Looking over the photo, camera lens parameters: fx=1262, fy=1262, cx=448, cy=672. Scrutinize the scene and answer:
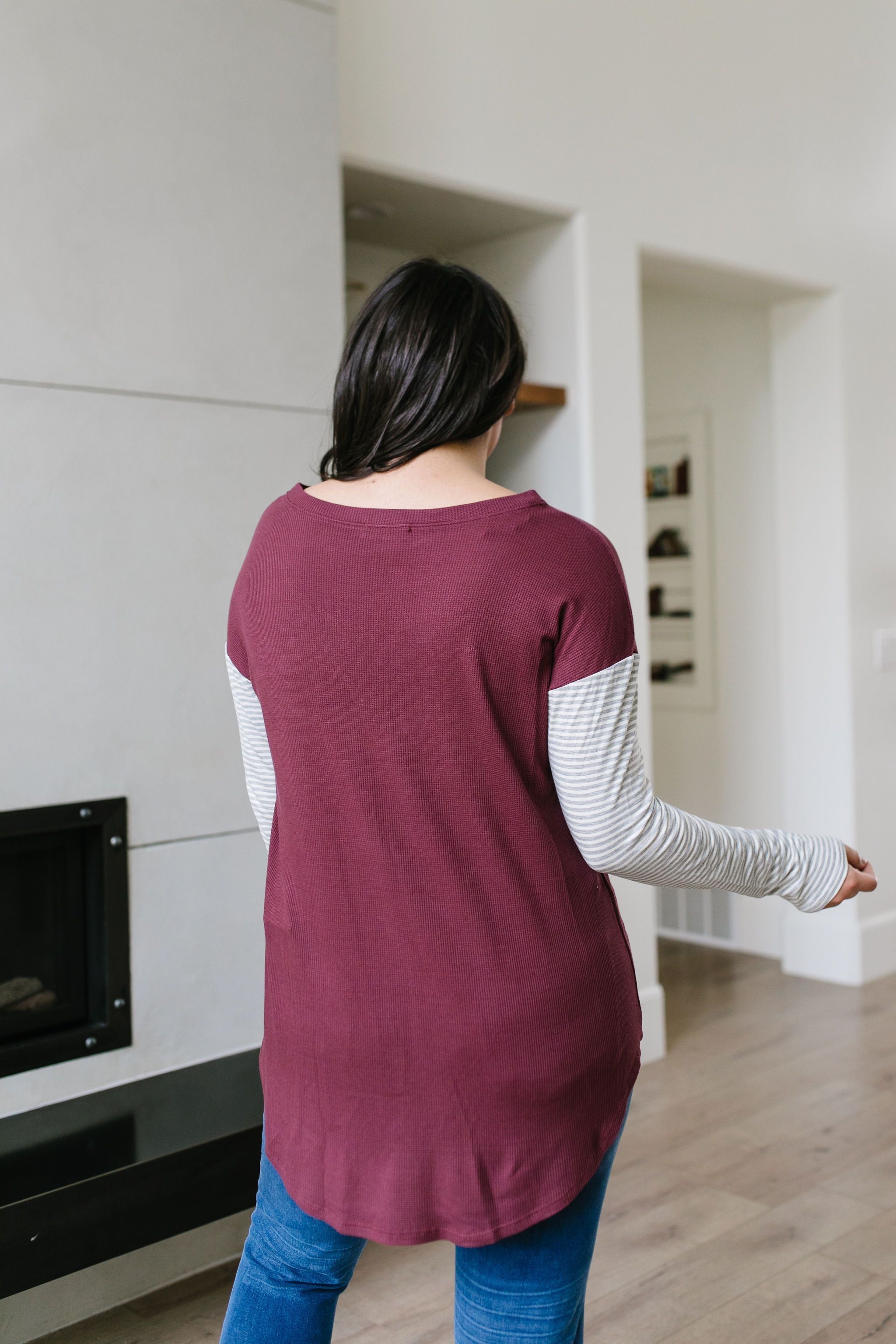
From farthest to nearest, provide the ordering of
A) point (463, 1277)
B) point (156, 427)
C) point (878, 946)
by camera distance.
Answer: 1. point (878, 946)
2. point (156, 427)
3. point (463, 1277)

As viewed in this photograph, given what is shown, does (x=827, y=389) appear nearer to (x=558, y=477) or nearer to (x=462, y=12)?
(x=558, y=477)

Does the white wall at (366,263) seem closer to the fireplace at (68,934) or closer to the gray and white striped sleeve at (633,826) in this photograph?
the fireplace at (68,934)

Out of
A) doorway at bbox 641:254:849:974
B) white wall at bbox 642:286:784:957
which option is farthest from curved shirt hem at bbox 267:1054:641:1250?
white wall at bbox 642:286:784:957

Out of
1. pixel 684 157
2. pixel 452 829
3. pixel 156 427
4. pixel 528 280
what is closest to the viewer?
pixel 452 829

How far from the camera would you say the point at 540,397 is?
332 cm

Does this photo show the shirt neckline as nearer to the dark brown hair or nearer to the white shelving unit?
the dark brown hair

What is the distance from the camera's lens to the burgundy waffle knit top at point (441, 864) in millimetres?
993

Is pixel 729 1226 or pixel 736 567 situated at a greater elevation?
pixel 736 567

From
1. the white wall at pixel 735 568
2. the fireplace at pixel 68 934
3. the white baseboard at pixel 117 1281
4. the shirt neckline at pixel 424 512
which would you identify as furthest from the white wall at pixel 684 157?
the shirt neckline at pixel 424 512

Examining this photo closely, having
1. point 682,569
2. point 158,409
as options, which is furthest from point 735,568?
point 158,409

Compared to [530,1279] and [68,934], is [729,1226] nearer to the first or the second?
[68,934]

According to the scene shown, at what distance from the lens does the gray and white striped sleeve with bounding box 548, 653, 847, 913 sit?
102cm

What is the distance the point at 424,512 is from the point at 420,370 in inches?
5.5

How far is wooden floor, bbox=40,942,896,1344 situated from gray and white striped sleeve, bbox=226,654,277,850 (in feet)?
4.15
